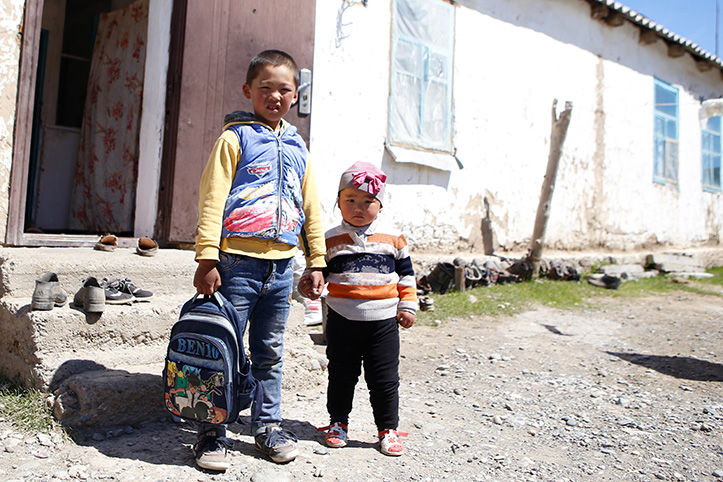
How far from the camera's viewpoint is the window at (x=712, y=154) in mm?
11273

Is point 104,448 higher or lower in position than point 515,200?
lower

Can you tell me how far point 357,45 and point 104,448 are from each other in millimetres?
4491

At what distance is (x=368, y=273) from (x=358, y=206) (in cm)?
→ 29

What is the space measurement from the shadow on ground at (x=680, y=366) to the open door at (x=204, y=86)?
3.14 meters

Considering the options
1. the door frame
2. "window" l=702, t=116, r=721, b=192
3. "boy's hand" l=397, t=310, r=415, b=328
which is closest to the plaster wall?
the door frame

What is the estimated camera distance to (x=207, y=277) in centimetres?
206

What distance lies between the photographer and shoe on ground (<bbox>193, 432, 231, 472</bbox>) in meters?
2.03

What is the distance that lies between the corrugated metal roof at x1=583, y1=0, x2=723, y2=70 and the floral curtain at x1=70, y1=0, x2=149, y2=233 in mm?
6652

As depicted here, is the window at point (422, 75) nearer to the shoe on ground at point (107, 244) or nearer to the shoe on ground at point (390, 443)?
the shoe on ground at point (107, 244)

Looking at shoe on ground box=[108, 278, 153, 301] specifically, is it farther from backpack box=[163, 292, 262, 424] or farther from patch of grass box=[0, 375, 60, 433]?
backpack box=[163, 292, 262, 424]

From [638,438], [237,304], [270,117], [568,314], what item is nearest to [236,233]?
[237,304]

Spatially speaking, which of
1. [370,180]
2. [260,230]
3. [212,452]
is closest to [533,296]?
[370,180]

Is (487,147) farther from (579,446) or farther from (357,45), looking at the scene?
(579,446)

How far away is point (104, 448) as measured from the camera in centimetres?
221
